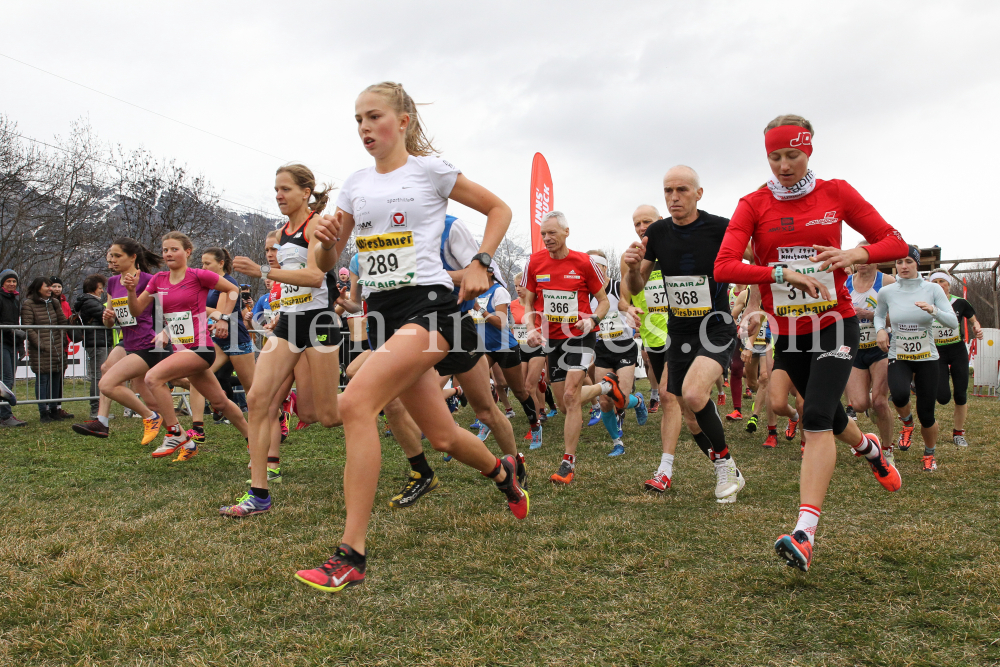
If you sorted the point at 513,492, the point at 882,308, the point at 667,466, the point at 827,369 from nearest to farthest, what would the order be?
the point at 827,369 → the point at 513,492 → the point at 667,466 → the point at 882,308

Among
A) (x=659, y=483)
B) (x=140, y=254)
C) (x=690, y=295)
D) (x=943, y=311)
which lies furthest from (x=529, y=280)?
(x=140, y=254)

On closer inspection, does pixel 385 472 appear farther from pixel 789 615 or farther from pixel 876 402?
pixel 876 402

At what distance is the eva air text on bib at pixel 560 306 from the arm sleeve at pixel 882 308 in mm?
2996

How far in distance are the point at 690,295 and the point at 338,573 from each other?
3.16m

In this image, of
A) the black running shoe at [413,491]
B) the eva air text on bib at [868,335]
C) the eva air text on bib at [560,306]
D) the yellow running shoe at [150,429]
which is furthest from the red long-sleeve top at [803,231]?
the yellow running shoe at [150,429]

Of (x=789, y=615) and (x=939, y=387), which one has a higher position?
(x=939, y=387)

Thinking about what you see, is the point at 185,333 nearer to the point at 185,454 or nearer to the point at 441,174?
the point at 185,454

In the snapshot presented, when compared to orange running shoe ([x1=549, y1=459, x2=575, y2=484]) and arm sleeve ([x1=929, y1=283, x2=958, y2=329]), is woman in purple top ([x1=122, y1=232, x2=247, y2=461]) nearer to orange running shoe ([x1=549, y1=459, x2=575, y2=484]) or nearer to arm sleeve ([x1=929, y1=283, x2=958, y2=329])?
orange running shoe ([x1=549, y1=459, x2=575, y2=484])

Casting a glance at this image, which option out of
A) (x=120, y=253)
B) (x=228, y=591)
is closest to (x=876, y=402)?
(x=228, y=591)

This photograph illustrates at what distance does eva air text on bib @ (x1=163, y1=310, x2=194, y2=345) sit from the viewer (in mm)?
6914

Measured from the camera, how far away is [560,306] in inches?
269

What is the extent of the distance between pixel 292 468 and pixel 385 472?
917mm

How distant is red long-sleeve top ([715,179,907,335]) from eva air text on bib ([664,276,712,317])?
1.12 meters

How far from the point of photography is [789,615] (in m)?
2.80
